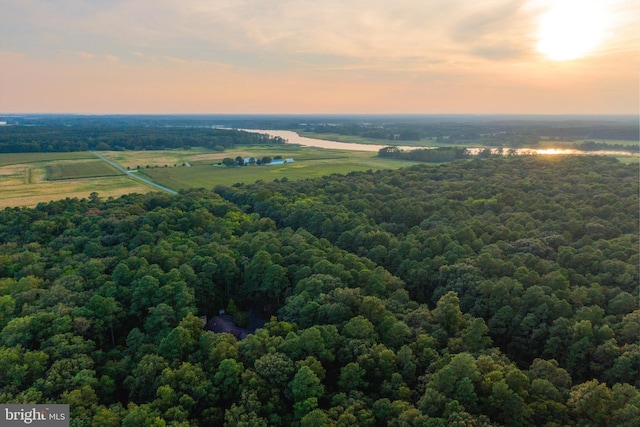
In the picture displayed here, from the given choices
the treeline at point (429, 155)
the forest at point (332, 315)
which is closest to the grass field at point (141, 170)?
the treeline at point (429, 155)

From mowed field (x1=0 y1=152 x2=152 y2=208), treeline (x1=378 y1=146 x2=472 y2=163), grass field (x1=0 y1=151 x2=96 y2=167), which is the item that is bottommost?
mowed field (x1=0 y1=152 x2=152 y2=208)

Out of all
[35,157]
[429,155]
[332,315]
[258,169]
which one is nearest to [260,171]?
[258,169]

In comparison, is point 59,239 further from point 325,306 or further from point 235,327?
point 325,306

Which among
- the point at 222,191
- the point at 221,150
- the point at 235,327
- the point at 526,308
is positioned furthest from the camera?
the point at 221,150

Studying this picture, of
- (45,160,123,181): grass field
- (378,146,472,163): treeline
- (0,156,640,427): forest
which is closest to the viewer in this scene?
(0,156,640,427): forest

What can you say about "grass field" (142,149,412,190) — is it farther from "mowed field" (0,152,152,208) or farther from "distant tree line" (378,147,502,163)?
"mowed field" (0,152,152,208)

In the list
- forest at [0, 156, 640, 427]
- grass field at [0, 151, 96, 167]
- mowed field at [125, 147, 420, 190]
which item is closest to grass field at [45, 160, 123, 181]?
mowed field at [125, 147, 420, 190]

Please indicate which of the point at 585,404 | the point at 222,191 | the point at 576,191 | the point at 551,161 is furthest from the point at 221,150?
the point at 585,404

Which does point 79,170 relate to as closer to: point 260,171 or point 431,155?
point 260,171

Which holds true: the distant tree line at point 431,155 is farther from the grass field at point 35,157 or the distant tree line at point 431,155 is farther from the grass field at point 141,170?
the grass field at point 35,157
